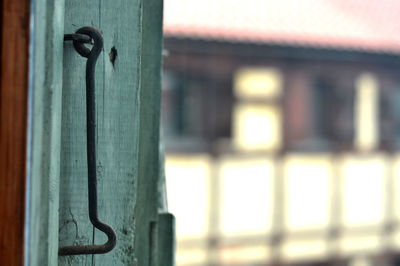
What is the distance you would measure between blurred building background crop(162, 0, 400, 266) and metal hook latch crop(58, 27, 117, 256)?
675 cm

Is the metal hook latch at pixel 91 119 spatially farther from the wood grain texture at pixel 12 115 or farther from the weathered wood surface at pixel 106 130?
the wood grain texture at pixel 12 115

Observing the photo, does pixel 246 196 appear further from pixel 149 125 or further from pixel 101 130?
pixel 101 130

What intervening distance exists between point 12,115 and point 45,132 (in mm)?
76

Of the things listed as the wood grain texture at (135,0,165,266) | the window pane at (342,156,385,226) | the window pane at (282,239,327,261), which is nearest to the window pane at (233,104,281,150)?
the window pane at (342,156,385,226)

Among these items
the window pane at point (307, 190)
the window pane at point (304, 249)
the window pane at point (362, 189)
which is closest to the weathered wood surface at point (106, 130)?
the window pane at point (307, 190)

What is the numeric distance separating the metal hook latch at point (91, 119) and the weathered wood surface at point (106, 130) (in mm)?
20

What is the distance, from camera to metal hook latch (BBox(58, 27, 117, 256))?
924 mm

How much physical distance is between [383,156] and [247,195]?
2.06 m

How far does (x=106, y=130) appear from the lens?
1.00 m

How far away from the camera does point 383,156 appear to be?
9.19 m

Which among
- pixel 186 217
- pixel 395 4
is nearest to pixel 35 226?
pixel 186 217

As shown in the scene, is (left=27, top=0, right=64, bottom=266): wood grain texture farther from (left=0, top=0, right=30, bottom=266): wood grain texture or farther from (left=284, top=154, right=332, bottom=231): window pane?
(left=284, top=154, right=332, bottom=231): window pane

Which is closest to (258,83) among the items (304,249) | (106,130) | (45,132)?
(304,249)

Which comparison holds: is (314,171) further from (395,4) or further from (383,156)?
(395,4)
